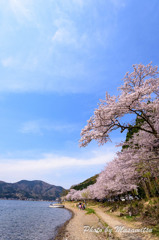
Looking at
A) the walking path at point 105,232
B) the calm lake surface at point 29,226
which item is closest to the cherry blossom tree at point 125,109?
the walking path at point 105,232

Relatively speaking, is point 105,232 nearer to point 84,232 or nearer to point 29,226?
point 84,232

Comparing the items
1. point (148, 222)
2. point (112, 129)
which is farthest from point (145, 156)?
point (148, 222)

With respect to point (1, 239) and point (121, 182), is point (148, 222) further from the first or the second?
point (1, 239)

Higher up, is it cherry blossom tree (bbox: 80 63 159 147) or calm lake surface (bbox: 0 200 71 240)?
cherry blossom tree (bbox: 80 63 159 147)

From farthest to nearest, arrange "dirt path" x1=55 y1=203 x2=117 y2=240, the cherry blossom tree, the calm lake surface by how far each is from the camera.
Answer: the calm lake surface → "dirt path" x1=55 y1=203 x2=117 y2=240 → the cherry blossom tree

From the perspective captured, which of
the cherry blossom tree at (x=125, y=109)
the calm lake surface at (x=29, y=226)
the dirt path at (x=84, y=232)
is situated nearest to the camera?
the cherry blossom tree at (x=125, y=109)

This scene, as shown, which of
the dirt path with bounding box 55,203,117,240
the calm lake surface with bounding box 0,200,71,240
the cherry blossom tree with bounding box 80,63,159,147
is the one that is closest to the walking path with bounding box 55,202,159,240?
the dirt path with bounding box 55,203,117,240

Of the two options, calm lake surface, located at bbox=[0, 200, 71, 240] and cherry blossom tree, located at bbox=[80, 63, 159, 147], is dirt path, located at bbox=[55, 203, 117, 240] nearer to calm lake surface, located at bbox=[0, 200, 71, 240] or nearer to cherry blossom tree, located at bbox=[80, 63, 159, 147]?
calm lake surface, located at bbox=[0, 200, 71, 240]

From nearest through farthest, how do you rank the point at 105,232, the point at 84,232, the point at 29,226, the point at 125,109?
the point at 125,109 → the point at 105,232 → the point at 84,232 → the point at 29,226

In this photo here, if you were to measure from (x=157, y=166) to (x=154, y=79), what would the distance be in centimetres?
604

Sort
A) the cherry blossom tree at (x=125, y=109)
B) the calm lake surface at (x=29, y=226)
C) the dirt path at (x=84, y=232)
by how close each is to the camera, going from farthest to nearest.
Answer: the calm lake surface at (x=29, y=226)
the dirt path at (x=84, y=232)
the cherry blossom tree at (x=125, y=109)

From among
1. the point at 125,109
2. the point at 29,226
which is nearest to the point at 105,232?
the point at 125,109

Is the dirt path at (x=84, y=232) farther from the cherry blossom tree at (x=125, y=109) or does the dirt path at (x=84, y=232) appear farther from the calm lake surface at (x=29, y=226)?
the cherry blossom tree at (x=125, y=109)

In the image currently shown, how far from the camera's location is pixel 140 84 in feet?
35.9
